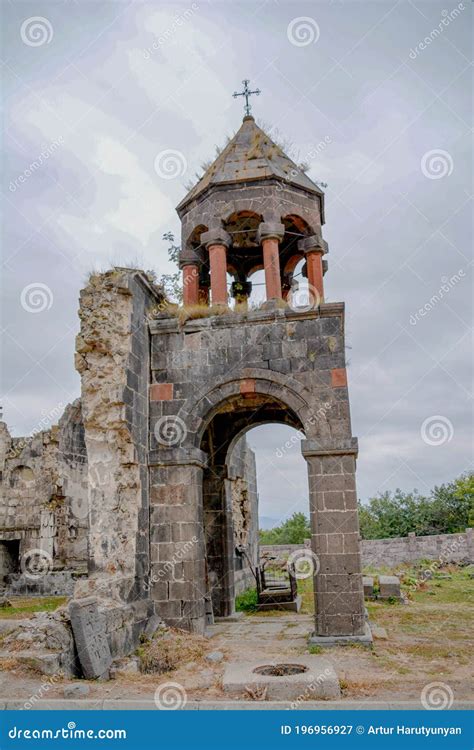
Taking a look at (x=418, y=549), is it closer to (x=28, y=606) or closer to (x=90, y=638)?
(x=28, y=606)

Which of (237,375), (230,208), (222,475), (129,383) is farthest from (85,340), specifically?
(222,475)

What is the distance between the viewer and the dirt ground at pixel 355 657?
5.57 metres

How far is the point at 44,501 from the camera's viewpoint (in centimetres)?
1616

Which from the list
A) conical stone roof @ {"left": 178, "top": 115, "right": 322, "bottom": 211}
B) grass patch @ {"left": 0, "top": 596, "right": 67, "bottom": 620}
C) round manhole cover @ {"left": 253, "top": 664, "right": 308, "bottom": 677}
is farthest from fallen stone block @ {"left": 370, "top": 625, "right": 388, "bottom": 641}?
conical stone roof @ {"left": 178, "top": 115, "right": 322, "bottom": 211}

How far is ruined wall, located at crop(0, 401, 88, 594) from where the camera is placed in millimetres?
15703

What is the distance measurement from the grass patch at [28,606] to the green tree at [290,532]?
22362 mm

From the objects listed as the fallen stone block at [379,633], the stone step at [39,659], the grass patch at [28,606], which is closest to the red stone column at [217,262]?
the fallen stone block at [379,633]

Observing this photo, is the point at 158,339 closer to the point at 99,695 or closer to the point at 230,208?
the point at 230,208

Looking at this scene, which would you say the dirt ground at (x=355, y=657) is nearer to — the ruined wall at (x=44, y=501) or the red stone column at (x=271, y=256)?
the red stone column at (x=271, y=256)

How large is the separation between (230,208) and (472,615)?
810cm

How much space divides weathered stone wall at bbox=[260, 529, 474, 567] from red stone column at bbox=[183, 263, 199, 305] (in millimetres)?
12663

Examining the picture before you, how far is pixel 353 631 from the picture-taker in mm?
7957

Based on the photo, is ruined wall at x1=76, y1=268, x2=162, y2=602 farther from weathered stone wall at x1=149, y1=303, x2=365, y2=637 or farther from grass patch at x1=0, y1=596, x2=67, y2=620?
grass patch at x1=0, y1=596, x2=67, y2=620

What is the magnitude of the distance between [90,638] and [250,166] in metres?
7.83
